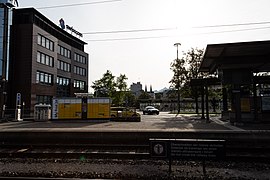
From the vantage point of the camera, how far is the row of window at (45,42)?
46.4m

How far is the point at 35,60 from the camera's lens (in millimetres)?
44188

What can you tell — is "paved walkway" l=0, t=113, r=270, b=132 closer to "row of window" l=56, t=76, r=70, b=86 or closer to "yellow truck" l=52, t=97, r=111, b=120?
"yellow truck" l=52, t=97, r=111, b=120

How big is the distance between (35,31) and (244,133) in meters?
41.2

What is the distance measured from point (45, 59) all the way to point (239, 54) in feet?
129

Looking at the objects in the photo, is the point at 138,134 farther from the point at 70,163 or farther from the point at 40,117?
the point at 40,117

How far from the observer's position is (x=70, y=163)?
9523mm

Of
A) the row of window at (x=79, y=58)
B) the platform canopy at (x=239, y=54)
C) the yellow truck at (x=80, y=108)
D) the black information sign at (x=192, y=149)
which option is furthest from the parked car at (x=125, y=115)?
the row of window at (x=79, y=58)

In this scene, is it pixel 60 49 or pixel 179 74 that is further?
pixel 60 49

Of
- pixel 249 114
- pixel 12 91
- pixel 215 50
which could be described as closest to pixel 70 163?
pixel 215 50

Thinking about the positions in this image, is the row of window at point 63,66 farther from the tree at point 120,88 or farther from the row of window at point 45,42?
the tree at point 120,88

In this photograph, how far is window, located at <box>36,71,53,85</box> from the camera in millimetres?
46219

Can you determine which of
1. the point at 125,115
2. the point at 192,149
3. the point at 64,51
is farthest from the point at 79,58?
the point at 192,149

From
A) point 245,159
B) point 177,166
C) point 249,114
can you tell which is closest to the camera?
point 177,166

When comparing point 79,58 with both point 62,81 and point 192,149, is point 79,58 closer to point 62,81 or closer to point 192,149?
point 62,81
